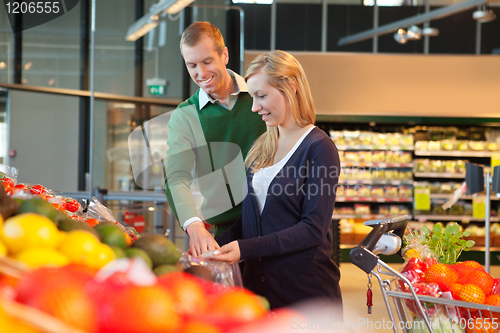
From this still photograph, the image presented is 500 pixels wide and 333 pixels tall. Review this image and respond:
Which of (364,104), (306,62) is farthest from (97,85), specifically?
(364,104)

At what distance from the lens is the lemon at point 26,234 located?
0.73 meters

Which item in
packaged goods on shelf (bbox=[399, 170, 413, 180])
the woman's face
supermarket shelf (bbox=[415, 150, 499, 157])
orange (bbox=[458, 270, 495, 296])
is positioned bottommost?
orange (bbox=[458, 270, 495, 296])

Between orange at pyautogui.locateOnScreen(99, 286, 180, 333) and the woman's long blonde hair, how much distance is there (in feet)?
3.50

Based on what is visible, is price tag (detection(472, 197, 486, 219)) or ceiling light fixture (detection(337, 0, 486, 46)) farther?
price tag (detection(472, 197, 486, 219))

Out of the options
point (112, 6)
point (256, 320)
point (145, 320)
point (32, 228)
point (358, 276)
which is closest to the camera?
point (145, 320)

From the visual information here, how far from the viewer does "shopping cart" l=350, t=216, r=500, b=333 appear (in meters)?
1.23

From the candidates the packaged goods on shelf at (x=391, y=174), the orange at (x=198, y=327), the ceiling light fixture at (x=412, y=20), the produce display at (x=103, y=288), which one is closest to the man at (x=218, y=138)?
the produce display at (x=103, y=288)

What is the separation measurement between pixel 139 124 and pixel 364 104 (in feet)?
12.3

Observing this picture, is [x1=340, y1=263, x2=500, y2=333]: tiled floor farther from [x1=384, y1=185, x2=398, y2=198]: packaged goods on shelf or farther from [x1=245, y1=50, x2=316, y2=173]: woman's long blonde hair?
[x1=245, y1=50, x2=316, y2=173]: woman's long blonde hair

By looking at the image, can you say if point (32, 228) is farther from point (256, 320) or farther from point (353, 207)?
point (353, 207)

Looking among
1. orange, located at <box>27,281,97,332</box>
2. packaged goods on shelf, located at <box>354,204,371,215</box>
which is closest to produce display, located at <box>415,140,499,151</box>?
packaged goods on shelf, located at <box>354,204,371,215</box>

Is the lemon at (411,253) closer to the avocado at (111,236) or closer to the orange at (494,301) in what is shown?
the orange at (494,301)

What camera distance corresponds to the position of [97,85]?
7.20 meters

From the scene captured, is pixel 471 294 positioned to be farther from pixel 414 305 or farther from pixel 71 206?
pixel 71 206
